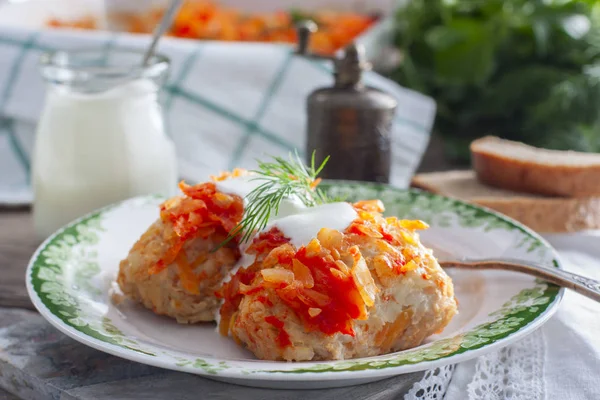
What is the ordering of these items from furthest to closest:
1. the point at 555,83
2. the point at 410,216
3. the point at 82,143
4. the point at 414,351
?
the point at 555,83 < the point at 82,143 < the point at 410,216 < the point at 414,351

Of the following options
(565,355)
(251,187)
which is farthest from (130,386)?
(565,355)

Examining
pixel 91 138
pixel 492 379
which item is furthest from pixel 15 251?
pixel 492 379

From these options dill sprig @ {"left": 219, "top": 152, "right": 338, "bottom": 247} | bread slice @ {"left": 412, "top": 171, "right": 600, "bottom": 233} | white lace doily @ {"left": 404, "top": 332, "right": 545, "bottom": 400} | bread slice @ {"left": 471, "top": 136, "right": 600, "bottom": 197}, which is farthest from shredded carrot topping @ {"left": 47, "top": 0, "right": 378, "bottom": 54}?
white lace doily @ {"left": 404, "top": 332, "right": 545, "bottom": 400}

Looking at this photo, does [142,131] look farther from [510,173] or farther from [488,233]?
[510,173]

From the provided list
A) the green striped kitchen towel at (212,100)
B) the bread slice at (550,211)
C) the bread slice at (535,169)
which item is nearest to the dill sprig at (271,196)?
the bread slice at (550,211)

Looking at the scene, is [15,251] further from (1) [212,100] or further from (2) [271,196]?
(1) [212,100]

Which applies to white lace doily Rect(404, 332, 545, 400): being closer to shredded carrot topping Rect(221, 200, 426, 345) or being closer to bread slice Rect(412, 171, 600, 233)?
shredded carrot topping Rect(221, 200, 426, 345)
